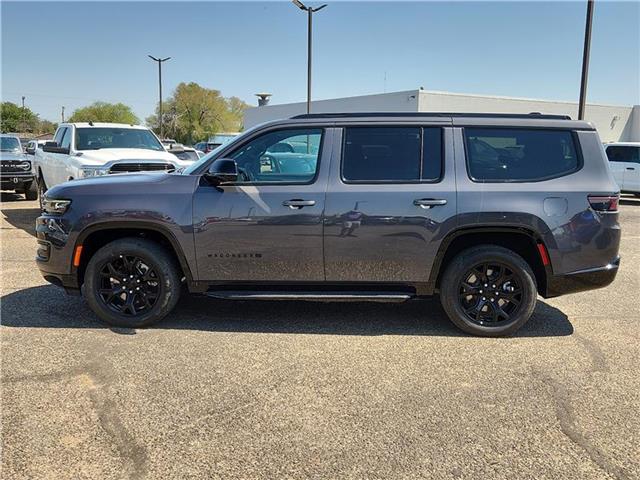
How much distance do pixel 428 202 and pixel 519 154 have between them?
0.92 metres

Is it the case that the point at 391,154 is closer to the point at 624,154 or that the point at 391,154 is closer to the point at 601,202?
the point at 601,202

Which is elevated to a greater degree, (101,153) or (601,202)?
(101,153)

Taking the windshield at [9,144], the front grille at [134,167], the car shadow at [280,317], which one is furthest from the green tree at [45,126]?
the car shadow at [280,317]

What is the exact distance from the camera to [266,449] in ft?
9.70

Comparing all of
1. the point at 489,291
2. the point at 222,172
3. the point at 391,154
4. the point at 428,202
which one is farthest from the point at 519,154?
the point at 222,172

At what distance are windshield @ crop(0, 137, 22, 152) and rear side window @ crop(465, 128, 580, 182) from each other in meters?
14.2

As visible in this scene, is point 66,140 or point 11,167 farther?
point 11,167

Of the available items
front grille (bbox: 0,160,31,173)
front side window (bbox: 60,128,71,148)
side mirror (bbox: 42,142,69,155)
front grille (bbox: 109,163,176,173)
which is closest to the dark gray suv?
front grille (bbox: 109,163,176,173)

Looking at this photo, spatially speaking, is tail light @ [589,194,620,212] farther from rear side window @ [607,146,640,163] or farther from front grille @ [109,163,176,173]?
rear side window @ [607,146,640,163]

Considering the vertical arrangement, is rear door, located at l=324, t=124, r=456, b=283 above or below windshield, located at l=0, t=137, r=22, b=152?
below

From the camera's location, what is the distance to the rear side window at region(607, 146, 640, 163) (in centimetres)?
1709

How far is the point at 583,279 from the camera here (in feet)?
15.1

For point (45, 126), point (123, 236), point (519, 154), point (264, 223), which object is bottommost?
point (123, 236)

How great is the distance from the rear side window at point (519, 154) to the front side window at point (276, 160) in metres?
1.34
